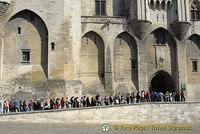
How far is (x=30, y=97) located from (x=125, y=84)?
31.2 ft

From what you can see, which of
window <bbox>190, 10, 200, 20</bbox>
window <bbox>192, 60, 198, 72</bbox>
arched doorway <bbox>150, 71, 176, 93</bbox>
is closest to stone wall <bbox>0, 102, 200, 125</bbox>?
arched doorway <bbox>150, 71, 176, 93</bbox>

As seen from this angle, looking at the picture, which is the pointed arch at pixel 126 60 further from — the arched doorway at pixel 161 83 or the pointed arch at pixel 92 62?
the arched doorway at pixel 161 83

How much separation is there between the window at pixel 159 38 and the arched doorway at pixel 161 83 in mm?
3313

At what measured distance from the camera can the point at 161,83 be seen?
27469 millimetres

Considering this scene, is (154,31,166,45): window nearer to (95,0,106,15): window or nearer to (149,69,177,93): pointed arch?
(149,69,177,93): pointed arch

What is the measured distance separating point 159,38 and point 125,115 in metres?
10.9

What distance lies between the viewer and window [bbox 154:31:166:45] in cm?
2633

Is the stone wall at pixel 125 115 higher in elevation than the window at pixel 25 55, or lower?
lower

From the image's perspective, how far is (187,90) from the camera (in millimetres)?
25828

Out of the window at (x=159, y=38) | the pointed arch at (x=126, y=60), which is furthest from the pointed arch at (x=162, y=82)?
the window at (x=159, y=38)

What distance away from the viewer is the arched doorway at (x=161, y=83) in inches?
1034

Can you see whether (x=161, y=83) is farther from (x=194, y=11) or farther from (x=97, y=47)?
(x=194, y=11)

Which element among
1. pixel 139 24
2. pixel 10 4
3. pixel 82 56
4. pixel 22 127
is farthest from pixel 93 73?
pixel 22 127

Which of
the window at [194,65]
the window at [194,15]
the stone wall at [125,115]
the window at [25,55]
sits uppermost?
the window at [194,15]
